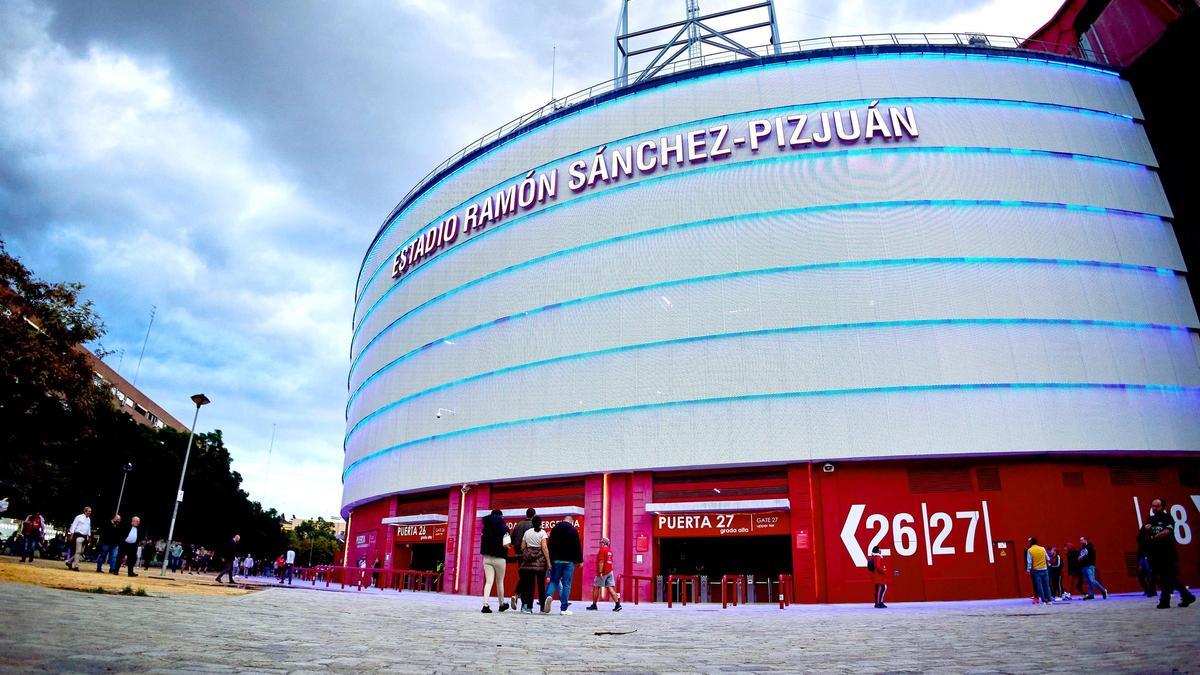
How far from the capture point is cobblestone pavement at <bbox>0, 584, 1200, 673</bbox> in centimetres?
485

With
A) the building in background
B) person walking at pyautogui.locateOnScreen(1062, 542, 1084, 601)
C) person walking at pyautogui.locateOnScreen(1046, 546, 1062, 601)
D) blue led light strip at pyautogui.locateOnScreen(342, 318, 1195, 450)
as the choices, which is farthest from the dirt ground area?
the building in background

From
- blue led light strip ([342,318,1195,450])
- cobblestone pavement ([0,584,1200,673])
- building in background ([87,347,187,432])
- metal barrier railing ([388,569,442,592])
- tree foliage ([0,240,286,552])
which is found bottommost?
metal barrier railing ([388,569,442,592])

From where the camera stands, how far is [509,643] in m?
7.15

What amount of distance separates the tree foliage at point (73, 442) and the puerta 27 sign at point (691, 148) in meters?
17.2

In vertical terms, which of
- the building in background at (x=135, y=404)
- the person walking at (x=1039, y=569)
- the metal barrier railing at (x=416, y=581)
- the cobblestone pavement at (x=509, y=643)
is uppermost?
the building in background at (x=135, y=404)

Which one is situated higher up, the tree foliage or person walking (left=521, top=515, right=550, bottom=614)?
the tree foliage

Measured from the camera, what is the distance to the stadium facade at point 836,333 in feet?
76.7

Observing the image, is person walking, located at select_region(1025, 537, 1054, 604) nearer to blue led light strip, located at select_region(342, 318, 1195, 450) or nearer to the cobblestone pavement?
the cobblestone pavement

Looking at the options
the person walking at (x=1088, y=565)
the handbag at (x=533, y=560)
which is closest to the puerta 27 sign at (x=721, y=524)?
the person walking at (x=1088, y=565)

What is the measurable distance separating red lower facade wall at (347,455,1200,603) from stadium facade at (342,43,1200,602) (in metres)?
0.09

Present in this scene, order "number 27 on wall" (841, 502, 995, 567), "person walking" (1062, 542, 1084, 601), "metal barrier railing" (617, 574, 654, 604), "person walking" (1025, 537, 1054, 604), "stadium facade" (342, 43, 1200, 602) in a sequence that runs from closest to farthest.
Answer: "person walking" (1025, 537, 1054, 604) → "person walking" (1062, 542, 1084, 601) → "number 27 on wall" (841, 502, 995, 567) → "stadium facade" (342, 43, 1200, 602) → "metal barrier railing" (617, 574, 654, 604)

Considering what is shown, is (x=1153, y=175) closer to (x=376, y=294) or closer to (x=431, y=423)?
(x=431, y=423)

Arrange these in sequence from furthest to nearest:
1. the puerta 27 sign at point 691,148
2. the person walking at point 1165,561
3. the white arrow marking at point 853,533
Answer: the puerta 27 sign at point 691,148 → the white arrow marking at point 853,533 → the person walking at point 1165,561

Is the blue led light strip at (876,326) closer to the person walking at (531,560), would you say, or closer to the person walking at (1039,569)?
the person walking at (1039,569)
